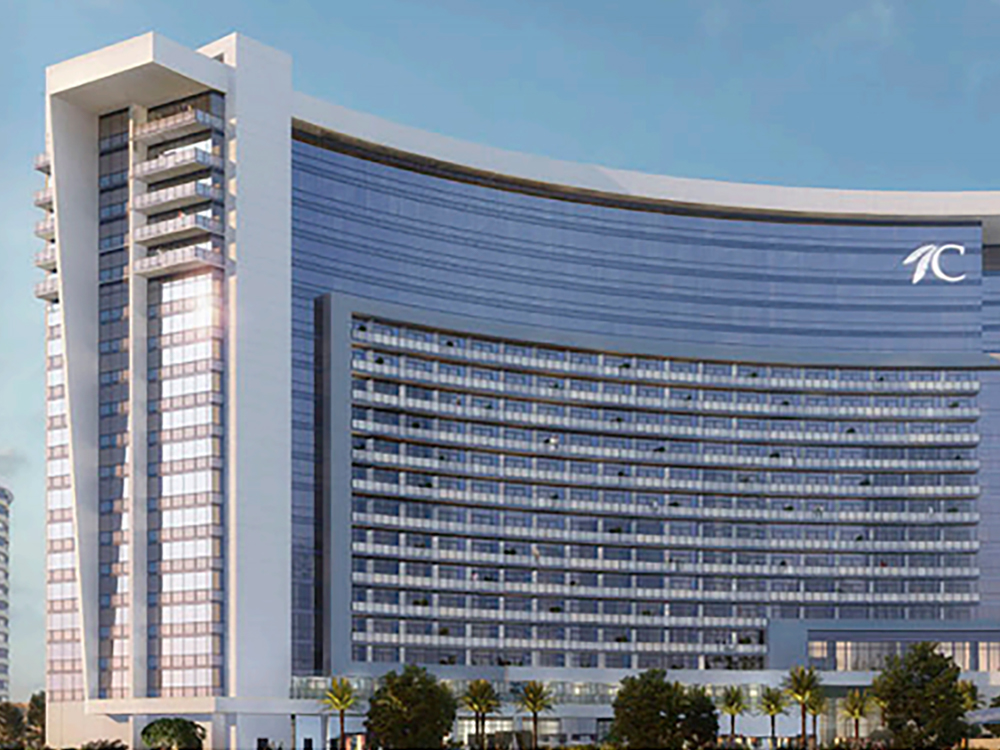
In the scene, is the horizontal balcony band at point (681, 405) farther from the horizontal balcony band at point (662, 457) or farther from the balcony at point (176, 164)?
the balcony at point (176, 164)

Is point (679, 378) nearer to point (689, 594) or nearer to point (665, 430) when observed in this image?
point (665, 430)

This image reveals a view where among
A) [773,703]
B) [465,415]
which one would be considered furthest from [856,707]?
[465,415]

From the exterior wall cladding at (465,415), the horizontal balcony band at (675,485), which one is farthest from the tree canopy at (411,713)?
the horizontal balcony band at (675,485)

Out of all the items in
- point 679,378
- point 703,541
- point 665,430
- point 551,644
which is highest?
point 679,378

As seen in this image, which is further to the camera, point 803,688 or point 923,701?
point 803,688

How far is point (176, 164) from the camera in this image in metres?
150

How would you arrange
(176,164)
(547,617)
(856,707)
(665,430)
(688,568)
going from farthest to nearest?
(665,430)
(688,568)
(547,617)
(856,707)
(176,164)

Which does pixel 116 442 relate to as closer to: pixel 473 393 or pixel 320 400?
pixel 320 400

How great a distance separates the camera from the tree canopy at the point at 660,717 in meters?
136

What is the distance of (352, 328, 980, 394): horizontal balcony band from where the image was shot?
559 ft

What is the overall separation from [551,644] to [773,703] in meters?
25.8

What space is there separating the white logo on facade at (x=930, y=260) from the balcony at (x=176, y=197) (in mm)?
84211

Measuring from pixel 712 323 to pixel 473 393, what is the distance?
103ft

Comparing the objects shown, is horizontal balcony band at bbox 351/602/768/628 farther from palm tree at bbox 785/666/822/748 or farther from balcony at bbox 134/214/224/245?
balcony at bbox 134/214/224/245
